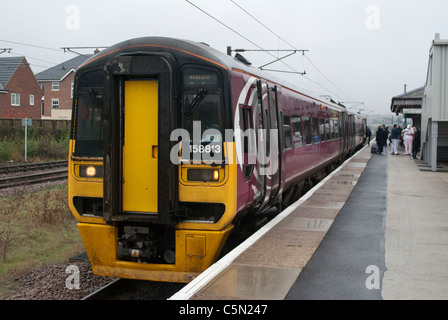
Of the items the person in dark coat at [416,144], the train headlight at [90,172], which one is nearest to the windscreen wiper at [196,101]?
the train headlight at [90,172]

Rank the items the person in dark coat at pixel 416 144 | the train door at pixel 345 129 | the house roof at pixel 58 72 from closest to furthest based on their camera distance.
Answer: the train door at pixel 345 129
the person in dark coat at pixel 416 144
the house roof at pixel 58 72

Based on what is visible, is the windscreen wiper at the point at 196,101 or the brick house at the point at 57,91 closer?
the windscreen wiper at the point at 196,101

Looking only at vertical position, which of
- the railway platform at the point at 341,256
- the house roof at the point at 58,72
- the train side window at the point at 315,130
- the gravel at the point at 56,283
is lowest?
the gravel at the point at 56,283

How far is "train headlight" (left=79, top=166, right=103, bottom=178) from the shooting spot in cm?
652

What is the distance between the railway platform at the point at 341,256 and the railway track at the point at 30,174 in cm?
973

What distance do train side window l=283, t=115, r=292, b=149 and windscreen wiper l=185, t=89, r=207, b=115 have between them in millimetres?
3685

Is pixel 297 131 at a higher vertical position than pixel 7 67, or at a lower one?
lower

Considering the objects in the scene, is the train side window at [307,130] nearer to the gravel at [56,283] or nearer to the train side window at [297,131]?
the train side window at [297,131]

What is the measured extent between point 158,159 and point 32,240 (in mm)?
4934

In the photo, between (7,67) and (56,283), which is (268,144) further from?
(7,67)

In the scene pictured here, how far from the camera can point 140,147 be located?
6.30 meters

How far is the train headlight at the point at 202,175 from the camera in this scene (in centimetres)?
615

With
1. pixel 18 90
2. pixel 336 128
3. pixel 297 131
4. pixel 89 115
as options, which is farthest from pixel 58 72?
pixel 89 115
